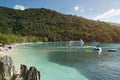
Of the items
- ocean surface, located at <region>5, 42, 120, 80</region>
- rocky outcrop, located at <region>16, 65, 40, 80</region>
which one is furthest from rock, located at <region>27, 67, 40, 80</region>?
ocean surface, located at <region>5, 42, 120, 80</region>

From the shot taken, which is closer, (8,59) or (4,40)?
(8,59)

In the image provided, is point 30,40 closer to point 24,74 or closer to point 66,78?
point 66,78

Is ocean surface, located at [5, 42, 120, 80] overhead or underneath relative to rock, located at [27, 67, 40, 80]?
underneath

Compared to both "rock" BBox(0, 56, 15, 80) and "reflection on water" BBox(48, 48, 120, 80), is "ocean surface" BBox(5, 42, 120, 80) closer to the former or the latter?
"reflection on water" BBox(48, 48, 120, 80)

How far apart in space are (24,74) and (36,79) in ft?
5.98

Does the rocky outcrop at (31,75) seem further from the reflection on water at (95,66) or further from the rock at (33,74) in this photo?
the reflection on water at (95,66)

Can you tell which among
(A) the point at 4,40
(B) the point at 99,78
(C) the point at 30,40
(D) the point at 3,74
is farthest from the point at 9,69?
(C) the point at 30,40

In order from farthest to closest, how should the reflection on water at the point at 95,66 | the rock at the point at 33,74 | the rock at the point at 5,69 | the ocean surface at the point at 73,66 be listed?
the reflection on water at the point at 95,66
the ocean surface at the point at 73,66
the rock at the point at 5,69
the rock at the point at 33,74

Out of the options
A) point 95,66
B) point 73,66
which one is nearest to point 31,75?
point 73,66

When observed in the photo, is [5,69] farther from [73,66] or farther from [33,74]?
[73,66]

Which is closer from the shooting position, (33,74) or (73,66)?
(33,74)

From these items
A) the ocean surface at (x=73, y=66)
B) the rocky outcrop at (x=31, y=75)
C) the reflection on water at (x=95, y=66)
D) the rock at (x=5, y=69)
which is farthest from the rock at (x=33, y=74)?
the reflection on water at (x=95, y=66)

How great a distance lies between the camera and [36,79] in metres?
17.4

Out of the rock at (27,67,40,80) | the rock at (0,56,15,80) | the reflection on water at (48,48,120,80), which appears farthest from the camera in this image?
the reflection on water at (48,48,120,80)
